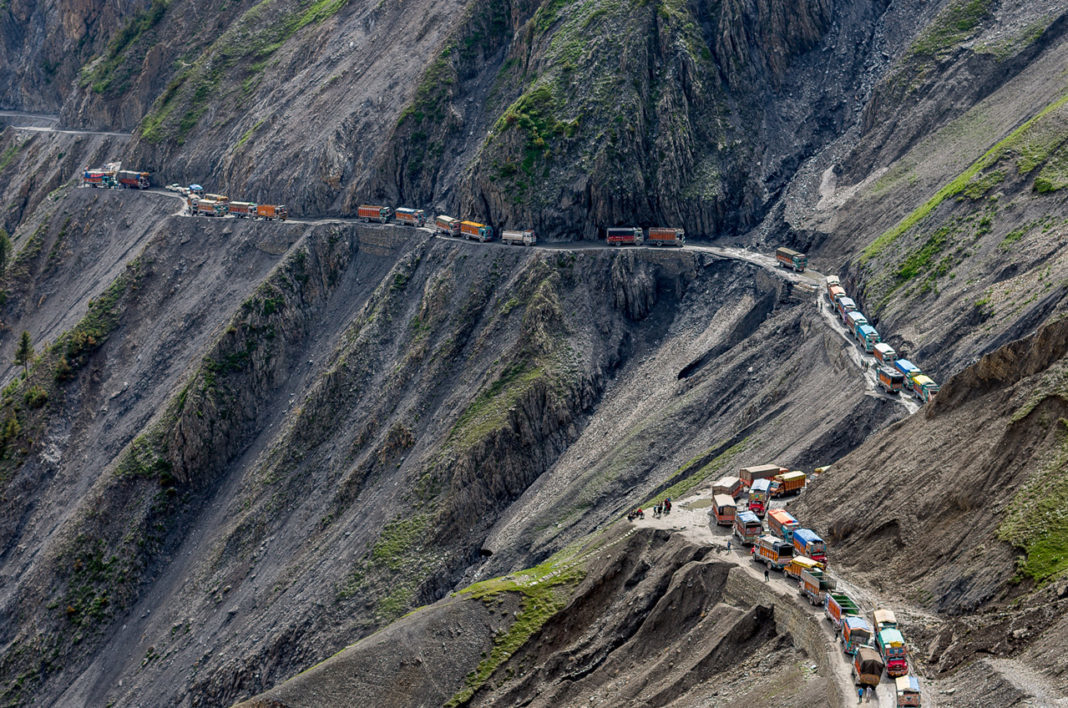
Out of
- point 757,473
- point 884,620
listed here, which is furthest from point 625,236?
point 884,620

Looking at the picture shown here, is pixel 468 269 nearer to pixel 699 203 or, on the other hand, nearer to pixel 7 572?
pixel 699 203

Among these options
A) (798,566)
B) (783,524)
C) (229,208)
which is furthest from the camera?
(229,208)

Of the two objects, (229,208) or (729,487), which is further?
(229,208)

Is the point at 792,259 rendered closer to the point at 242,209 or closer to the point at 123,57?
the point at 242,209

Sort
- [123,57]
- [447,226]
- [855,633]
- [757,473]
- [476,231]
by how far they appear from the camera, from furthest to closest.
Result: 1. [123,57]
2. [447,226]
3. [476,231]
4. [757,473]
5. [855,633]

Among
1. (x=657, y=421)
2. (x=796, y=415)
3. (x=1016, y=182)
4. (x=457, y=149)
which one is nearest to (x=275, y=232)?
(x=457, y=149)

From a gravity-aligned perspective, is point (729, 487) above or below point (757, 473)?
below

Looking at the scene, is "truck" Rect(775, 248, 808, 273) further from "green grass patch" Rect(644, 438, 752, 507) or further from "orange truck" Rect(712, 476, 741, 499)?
"orange truck" Rect(712, 476, 741, 499)
